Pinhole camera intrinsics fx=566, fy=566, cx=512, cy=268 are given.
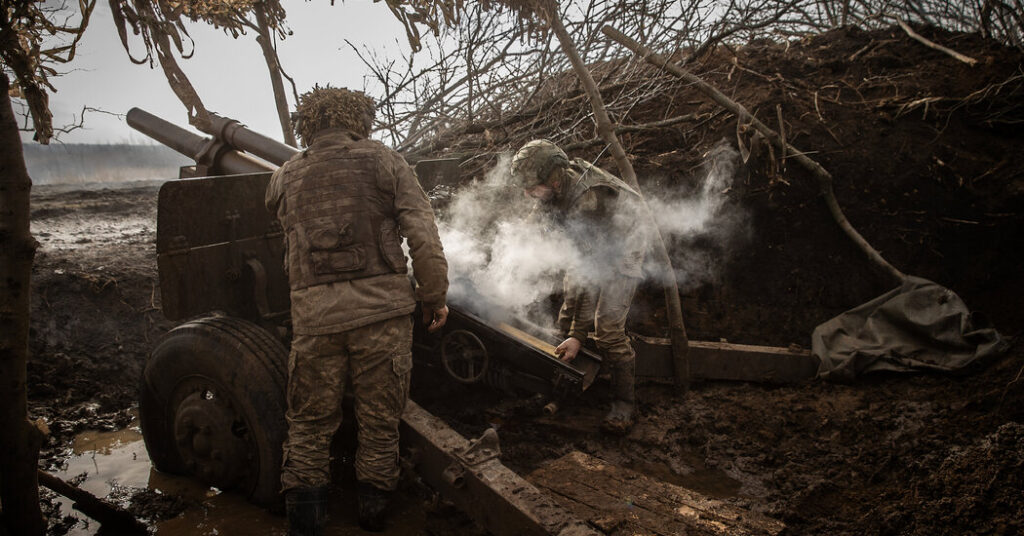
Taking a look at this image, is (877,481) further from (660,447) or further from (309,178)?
(309,178)

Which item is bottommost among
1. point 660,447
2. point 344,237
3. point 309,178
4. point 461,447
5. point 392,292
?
point 660,447

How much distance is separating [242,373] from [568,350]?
1.99 metres

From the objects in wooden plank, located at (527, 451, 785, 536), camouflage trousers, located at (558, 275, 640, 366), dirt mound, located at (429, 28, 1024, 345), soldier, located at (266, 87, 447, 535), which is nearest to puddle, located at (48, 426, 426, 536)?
soldier, located at (266, 87, 447, 535)

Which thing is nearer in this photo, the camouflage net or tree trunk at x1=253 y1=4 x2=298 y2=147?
the camouflage net

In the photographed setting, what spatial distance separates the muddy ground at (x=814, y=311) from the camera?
3.16 meters

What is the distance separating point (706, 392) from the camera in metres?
4.46

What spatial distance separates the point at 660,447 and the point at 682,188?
277 cm

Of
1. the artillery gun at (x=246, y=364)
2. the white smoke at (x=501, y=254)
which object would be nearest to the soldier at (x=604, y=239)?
the white smoke at (x=501, y=254)

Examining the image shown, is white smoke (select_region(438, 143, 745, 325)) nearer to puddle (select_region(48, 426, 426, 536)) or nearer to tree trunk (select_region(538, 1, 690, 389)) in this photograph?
tree trunk (select_region(538, 1, 690, 389))

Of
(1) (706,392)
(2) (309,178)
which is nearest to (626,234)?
(1) (706,392)

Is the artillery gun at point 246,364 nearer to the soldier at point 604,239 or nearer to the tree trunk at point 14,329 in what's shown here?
the soldier at point 604,239

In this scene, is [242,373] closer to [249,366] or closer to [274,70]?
[249,366]

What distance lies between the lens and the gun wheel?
353 cm

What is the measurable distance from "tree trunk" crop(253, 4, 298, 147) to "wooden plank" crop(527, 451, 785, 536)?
5.74m
